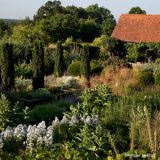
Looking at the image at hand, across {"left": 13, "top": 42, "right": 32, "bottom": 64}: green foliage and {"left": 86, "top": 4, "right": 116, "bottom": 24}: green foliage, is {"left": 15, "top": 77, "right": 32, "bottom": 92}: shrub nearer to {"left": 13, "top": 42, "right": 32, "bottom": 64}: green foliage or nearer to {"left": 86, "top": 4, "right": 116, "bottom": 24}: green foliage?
{"left": 13, "top": 42, "right": 32, "bottom": 64}: green foliage

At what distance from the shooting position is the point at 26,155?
6.18 metres

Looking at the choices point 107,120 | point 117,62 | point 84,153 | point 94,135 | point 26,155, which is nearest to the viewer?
point 26,155

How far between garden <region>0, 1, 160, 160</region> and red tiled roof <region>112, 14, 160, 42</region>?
180 cm

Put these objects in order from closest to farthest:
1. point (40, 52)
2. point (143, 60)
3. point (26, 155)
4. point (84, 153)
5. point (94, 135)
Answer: point (26, 155), point (84, 153), point (94, 135), point (40, 52), point (143, 60)

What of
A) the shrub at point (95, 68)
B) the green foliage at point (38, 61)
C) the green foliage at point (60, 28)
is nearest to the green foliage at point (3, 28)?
the green foliage at point (60, 28)

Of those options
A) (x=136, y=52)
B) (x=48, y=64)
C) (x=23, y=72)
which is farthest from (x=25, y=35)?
(x=23, y=72)

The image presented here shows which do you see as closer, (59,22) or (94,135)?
(94,135)

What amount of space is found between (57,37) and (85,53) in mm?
23282

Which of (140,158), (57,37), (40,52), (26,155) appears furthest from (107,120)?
(57,37)

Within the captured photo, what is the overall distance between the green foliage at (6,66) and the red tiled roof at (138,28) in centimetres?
1796

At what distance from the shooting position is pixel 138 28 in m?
37.0

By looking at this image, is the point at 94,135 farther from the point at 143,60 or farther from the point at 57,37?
the point at 57,37

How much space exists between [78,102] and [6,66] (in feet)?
26.9

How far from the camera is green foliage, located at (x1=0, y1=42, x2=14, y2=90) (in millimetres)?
17766
